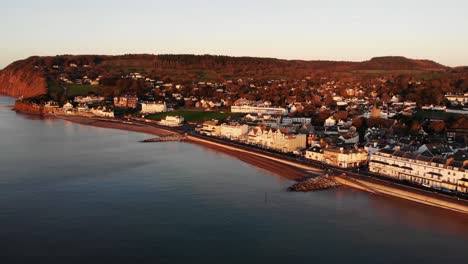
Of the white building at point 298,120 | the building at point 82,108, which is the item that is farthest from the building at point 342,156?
the building at point 82,108

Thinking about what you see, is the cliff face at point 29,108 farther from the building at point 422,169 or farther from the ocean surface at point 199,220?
the building at point 422,169

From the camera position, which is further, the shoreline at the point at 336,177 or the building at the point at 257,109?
the building at the point at 257,109

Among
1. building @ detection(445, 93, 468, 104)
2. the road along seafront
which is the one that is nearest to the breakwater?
the road along seafront

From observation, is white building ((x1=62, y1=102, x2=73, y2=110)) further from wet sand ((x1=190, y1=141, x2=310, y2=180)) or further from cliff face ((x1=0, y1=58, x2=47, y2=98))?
wet sand ((x1=190, y1=141, x2=310, y2=180))

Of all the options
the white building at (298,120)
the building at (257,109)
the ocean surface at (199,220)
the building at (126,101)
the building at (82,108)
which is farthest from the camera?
the building at (126,101)

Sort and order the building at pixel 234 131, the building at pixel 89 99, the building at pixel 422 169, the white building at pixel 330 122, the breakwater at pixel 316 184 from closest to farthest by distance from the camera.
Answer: the building at pixel 422 169
the breakwater at pixel 316 184
the building at pixel 234 131
the white building at pixel 330 122
the building at pixel 89 99

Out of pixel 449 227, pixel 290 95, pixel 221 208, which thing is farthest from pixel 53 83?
pixel 449 227

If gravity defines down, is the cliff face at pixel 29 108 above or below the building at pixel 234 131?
below

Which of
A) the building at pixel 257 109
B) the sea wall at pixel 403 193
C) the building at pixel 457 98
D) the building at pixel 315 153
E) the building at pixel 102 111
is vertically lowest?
the building at pixel 102 111
